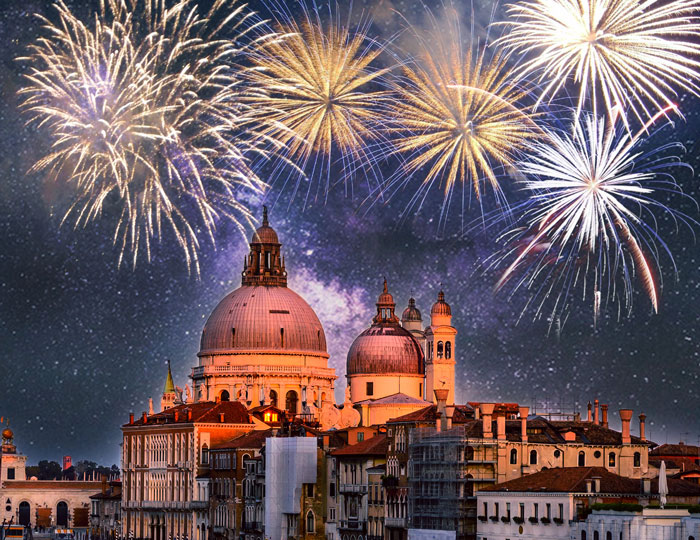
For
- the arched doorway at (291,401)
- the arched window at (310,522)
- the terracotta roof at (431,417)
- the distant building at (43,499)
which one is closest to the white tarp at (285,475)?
the arched window at (310,522)

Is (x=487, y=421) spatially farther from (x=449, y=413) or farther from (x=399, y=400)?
(x=399, y=400)

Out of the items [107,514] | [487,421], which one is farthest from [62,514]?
[487,421]

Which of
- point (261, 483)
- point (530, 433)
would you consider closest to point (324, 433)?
point (261, 483)

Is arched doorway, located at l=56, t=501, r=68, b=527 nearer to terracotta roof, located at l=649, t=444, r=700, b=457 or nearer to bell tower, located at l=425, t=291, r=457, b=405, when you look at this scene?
bell tower, located at l=425, t=291, r=457, b=405

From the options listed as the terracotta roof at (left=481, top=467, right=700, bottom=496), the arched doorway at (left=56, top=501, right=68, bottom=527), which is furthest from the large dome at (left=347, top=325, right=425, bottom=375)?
the arched doorway at (left=56, top=501, right=68, bottom=527)

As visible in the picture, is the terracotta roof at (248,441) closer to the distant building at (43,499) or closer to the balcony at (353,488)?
the balcony at (353,488)

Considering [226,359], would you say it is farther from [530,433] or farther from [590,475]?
[590,475]
